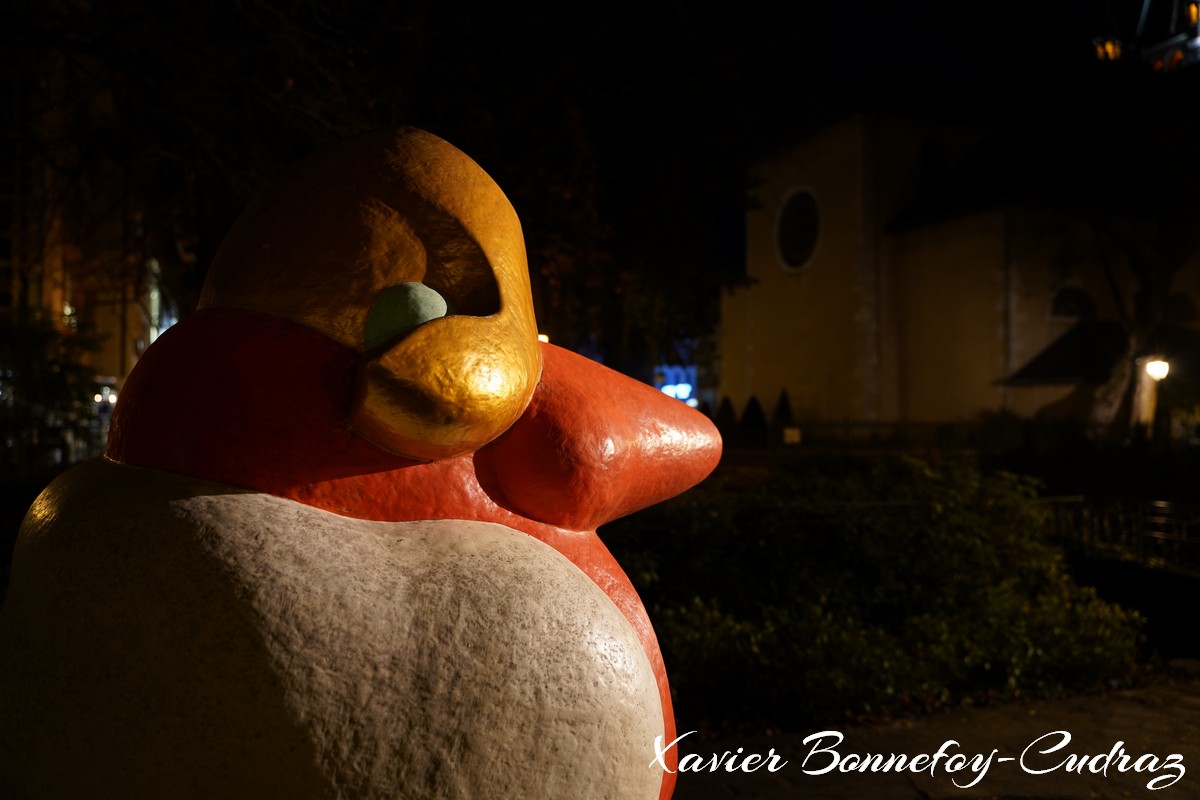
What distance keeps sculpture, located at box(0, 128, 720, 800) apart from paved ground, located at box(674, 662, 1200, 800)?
271 centimetres

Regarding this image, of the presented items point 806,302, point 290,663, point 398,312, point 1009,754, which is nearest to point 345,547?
point 290,663

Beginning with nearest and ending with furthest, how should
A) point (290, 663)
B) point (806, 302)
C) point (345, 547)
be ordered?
point (290, 663)
point (345, 547)
point (806, 302)

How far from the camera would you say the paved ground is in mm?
4168

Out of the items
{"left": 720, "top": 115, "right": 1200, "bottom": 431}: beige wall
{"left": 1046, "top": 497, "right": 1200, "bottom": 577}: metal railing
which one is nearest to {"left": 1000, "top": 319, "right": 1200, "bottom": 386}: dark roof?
{"left": 720, "top": 115, "right": 1200, "bottom": 431}: beige wall

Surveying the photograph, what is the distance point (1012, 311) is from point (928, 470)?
62.1 ft

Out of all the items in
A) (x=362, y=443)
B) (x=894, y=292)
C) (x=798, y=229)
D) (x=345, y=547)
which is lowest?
(x=345, y=547)

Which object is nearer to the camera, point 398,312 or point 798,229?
point 398,312

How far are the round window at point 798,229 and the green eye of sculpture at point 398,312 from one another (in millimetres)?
29415

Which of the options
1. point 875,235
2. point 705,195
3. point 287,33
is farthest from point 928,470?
point 875,235

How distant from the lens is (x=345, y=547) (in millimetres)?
1597

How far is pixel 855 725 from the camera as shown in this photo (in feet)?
16.8

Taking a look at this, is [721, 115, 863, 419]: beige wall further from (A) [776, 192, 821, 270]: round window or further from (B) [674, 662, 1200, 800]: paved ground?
(B) [674, 662, 1200, 800]: paved ground

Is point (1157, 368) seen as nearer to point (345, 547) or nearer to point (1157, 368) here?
point (1157, 368)

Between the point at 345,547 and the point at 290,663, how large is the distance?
0.22m
